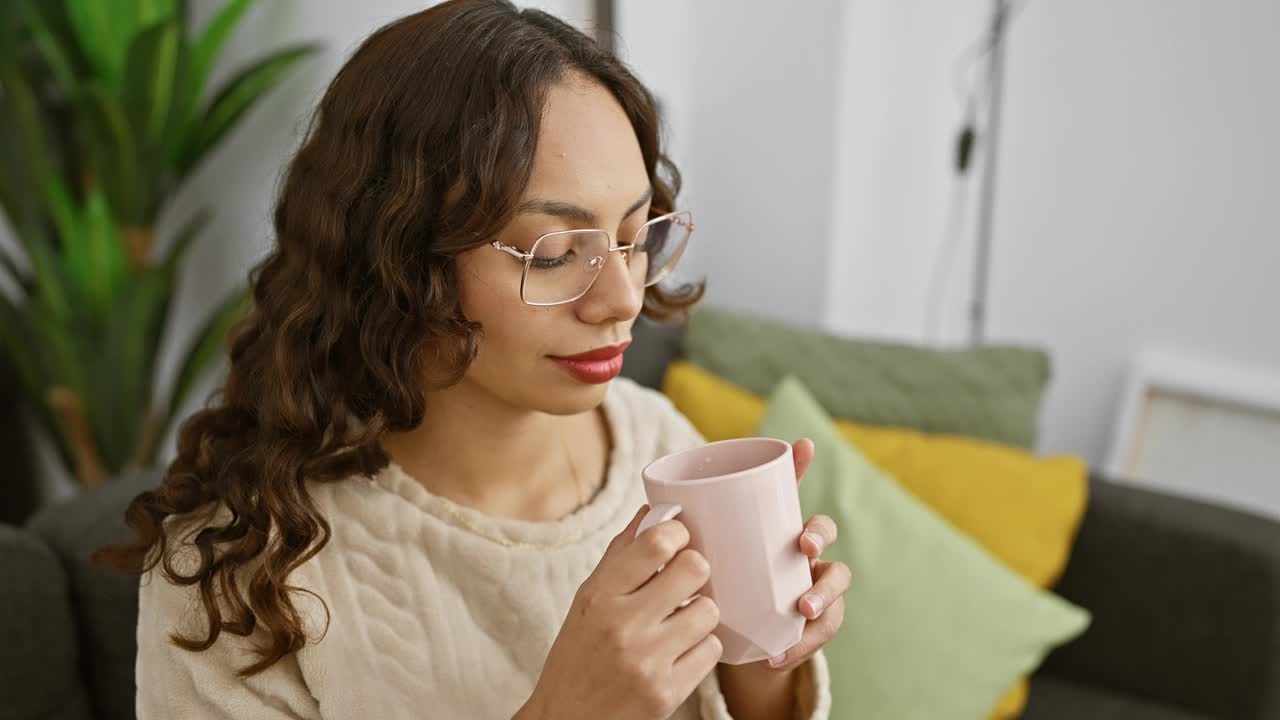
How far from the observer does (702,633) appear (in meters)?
0.75

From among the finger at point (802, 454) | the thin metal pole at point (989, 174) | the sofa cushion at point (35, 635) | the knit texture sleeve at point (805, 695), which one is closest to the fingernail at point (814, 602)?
the finger at point (802, 454)

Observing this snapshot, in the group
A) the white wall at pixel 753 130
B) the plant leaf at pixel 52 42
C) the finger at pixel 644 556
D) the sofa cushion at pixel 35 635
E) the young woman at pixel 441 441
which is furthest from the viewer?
the white wall at pixel 753 130

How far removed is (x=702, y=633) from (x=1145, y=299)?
6.83 feet

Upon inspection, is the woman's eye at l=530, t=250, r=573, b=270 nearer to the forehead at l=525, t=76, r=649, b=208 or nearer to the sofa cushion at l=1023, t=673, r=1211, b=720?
the forehead at l=525, t=76, r=649, b=208

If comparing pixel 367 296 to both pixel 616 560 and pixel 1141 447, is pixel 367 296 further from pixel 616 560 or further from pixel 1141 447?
pixel 1141 447

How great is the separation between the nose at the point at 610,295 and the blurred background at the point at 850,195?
111cm

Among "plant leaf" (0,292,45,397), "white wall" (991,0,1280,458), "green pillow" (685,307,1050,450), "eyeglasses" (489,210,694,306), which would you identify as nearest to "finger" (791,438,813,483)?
"eyeglasses" (489,210,694,306)

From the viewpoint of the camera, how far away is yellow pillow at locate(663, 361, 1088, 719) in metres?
1.62

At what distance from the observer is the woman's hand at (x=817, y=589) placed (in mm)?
767

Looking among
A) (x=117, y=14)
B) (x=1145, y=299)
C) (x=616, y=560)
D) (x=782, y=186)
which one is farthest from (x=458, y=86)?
(x=1145, y=299)

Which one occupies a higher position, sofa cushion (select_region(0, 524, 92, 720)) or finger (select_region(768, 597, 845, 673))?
finger (select_region(768, 597, 845, 673))

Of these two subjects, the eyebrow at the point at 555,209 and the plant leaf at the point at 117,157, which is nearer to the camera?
the eyebrow at the point at 555,209

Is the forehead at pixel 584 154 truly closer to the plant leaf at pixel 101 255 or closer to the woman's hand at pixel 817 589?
the woman's hand at pixel 817 589

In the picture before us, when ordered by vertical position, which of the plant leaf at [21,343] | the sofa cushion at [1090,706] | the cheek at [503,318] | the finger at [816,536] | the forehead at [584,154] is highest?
the forehead at [584,154]
